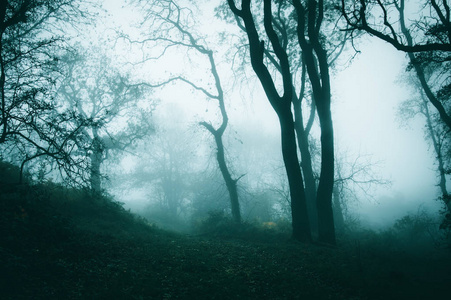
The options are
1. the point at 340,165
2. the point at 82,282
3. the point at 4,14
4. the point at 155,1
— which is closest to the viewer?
the point at 82,282

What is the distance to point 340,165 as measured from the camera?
20.7m

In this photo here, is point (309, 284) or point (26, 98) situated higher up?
point (26, 98)

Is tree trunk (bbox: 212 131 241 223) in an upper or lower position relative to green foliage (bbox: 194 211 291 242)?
upper

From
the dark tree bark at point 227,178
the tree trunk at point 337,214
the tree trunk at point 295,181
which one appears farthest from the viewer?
the tree trunk at point 337,214

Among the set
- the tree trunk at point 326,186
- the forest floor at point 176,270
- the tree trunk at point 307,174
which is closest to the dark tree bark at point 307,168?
the tree trunk at point 307,174

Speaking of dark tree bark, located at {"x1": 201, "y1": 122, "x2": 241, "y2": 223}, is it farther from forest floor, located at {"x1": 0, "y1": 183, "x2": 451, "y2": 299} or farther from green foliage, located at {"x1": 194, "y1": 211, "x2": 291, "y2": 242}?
forest floor, located at {"x1": 0, "y1": 183, "x2": 451, "y2": 299}

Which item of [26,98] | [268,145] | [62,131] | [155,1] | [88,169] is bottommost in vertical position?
[88,169]

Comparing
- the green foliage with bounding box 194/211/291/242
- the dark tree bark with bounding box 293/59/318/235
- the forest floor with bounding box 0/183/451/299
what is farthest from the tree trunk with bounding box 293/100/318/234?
the forest floor with bounding box 0/183/451/299

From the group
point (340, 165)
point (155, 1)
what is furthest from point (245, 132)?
point (155, 1)

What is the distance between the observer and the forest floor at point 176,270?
4.34 m

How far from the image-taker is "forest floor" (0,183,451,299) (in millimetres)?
4340

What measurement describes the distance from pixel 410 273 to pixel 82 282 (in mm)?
7311

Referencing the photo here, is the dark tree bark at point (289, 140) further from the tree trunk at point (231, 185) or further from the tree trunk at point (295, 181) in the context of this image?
the tree trunk at point (231, 185)

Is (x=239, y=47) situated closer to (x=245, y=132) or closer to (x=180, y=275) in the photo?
(x=180, y=275)
